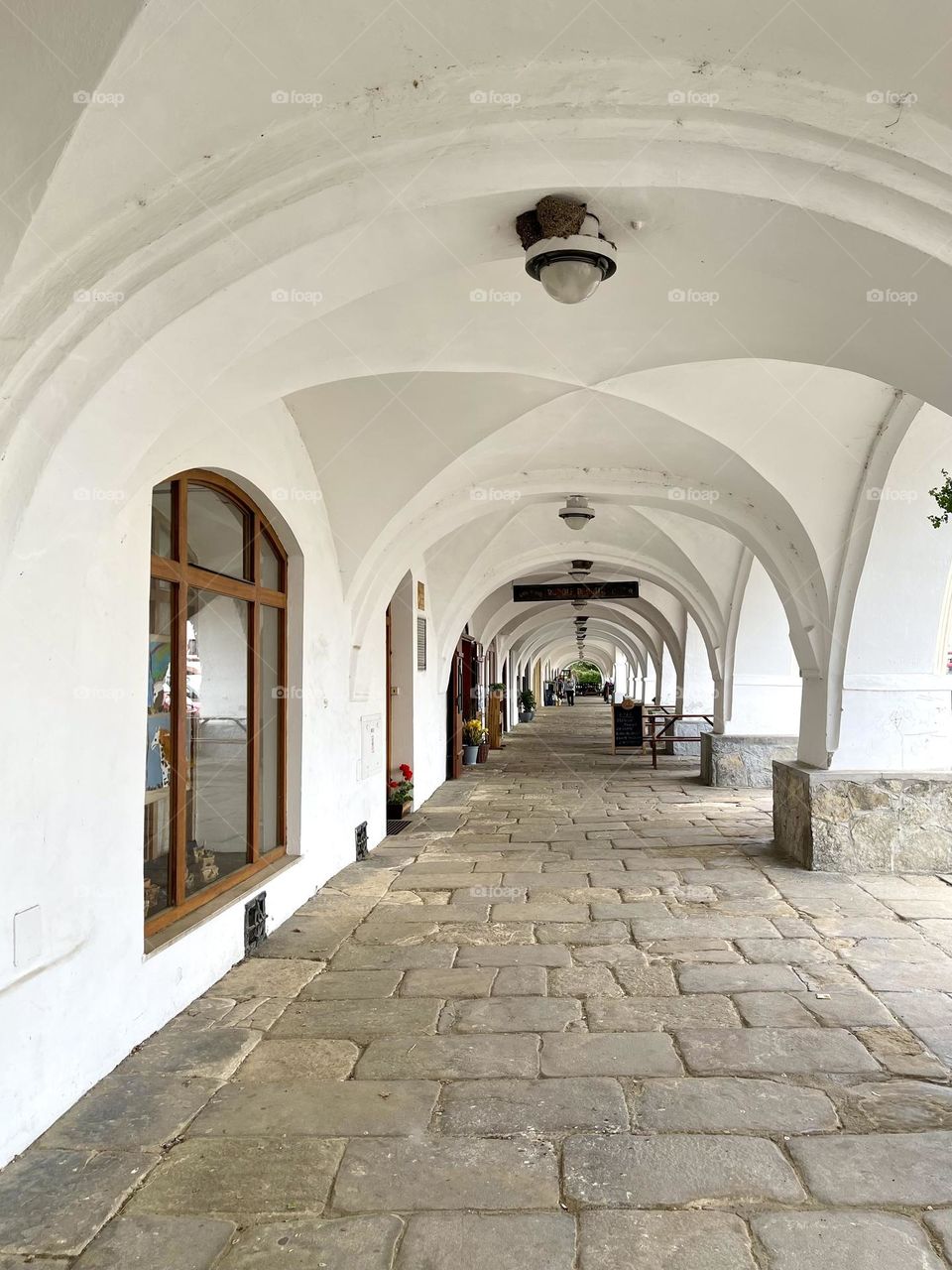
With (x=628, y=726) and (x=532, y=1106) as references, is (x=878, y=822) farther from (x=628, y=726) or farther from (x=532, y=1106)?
(x=628, y=726)

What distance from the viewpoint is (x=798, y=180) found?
2.59 meters

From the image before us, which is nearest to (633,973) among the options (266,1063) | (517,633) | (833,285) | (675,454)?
(266,1063)

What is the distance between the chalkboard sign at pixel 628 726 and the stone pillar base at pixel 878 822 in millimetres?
9857

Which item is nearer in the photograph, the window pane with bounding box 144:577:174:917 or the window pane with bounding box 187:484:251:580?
the window pane with bounding box 144:577:174:917

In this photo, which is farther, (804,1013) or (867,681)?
(867,681)

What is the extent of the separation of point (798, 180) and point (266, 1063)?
3.38m

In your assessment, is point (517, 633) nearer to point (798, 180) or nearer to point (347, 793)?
point (347, 793)

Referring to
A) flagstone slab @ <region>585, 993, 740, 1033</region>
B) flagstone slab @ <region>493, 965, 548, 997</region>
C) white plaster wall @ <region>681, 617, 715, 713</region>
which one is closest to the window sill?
flagstone slab @ <region>493, 965, 548, 997</region>

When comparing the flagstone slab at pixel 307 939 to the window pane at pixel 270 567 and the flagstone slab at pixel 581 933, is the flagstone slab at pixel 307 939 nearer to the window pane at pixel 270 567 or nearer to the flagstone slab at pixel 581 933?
the flagstone slab at pixel 581 933

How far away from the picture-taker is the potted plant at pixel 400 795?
29.1 feet

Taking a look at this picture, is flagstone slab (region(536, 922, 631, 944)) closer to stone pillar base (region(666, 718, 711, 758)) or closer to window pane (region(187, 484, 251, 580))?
window pane (region(187, 484, 251, 580))

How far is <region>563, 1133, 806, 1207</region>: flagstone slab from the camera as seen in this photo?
2424mm

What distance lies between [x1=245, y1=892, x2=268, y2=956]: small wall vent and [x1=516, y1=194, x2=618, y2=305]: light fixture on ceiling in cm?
332

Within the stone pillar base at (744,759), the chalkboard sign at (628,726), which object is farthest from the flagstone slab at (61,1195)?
the chalkboard sign at (628,726)
